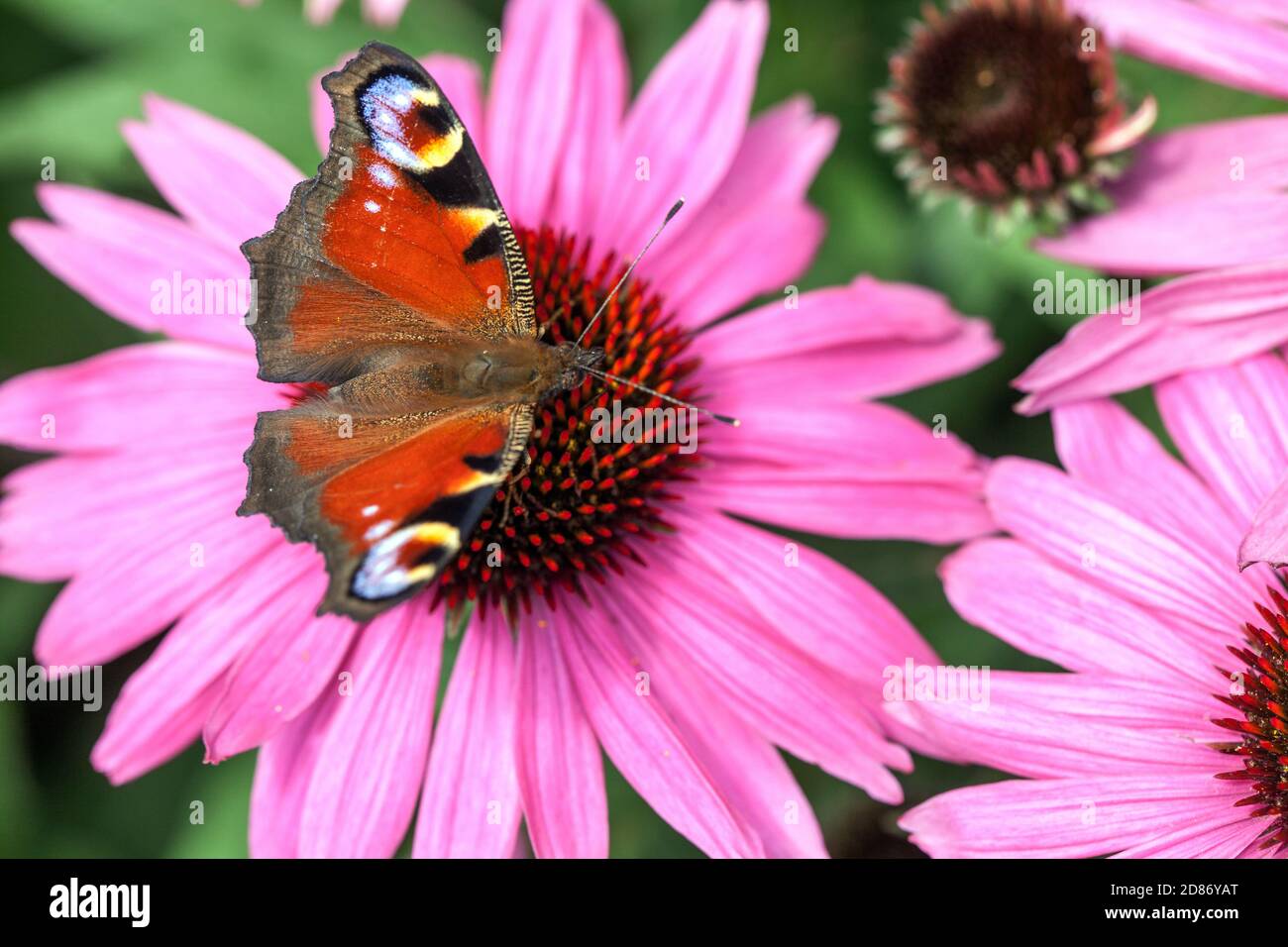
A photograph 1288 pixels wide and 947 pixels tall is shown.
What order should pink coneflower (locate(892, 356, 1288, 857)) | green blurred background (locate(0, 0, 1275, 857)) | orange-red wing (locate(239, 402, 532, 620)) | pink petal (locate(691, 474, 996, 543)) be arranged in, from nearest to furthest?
orange-red wing (locate(239, 402, 532, 620)), pink coneflower (locate(892, 356, 1288, 857)), pink petal (locate(691, 474, 996, 543)), green blurred background (locate(0, 0, 1275, 857))

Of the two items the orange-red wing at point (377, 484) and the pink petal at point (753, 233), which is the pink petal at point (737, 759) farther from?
the pink petal at point (753, 233)

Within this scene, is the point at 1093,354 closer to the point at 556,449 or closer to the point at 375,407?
the point at 556,449

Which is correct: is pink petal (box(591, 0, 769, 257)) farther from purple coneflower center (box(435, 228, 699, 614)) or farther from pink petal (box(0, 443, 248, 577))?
pink petal (box(0, 443, 248, 577))

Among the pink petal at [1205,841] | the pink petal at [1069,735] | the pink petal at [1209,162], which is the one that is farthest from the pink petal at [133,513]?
the pink petal at [1209,162]

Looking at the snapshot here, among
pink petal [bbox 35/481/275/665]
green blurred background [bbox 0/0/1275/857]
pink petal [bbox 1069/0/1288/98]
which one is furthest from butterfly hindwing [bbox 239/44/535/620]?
pink petal [bbox 1069/0/1288/98]

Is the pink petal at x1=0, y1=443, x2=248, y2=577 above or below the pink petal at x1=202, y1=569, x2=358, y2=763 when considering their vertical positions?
above
